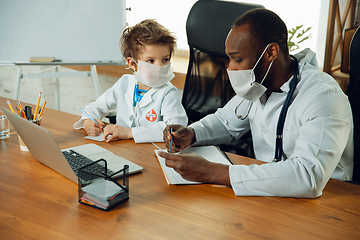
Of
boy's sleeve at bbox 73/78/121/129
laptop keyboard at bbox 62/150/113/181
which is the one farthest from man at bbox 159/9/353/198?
boy's sleeve at bbox 73/78/121/129

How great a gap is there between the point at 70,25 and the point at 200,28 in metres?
1.07

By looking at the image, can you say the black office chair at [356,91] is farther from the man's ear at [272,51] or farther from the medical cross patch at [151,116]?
the medical cross patch at [151,116]

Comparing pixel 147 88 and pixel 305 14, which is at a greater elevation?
pixel 305 14

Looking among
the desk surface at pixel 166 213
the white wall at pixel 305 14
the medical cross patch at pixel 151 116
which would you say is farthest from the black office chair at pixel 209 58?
the white wall at pixel 305 14

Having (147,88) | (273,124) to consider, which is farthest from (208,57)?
(273,124)

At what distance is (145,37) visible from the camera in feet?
4.91

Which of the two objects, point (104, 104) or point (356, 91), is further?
point (104, 104)

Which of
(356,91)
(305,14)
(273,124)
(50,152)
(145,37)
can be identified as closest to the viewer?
(50,152)

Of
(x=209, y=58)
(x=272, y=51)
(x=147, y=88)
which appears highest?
(x=272, y=51)

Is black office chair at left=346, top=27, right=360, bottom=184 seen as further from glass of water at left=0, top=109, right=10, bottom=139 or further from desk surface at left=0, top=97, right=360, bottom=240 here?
glass of water at left=0, top=109, right=10, bottom=139

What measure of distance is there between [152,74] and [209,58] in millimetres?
453

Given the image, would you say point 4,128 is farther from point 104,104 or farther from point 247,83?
point 247,83

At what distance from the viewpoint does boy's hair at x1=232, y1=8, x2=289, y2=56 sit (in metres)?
1.09

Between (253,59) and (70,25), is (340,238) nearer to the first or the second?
(253,59)
